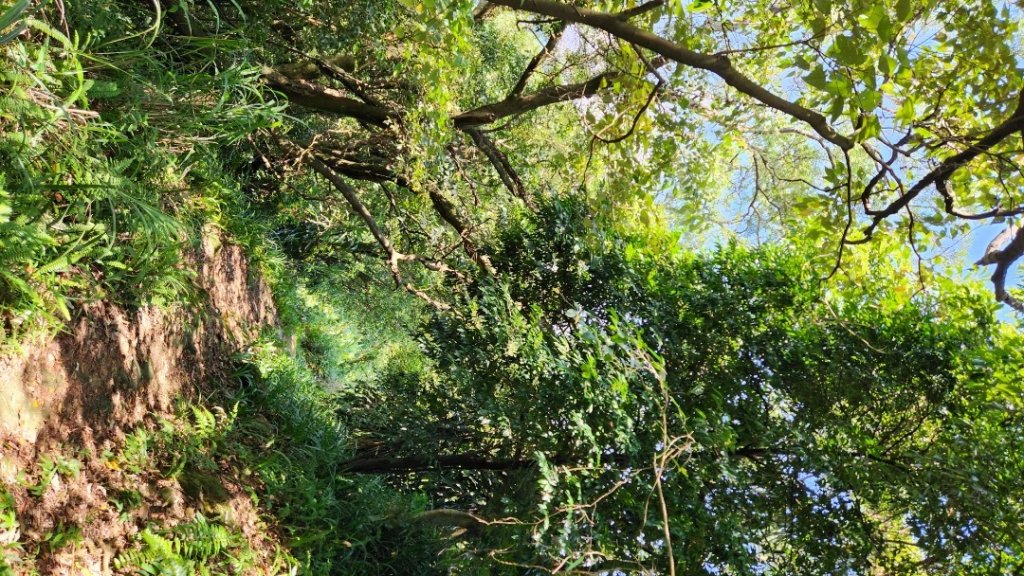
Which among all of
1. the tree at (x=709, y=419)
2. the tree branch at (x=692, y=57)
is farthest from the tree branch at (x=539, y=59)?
the tree branch at (x=692, y=57)

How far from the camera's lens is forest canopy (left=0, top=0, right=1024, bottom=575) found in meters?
2.82

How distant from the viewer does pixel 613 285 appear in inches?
196

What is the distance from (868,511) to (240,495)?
384cm

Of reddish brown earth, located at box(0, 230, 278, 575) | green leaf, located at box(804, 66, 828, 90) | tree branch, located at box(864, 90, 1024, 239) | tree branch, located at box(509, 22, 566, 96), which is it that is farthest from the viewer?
tree branch, located at box(509, 22, 566, 96)

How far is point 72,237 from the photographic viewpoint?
2.74m

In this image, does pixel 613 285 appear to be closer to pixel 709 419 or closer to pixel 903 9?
pixel 709 419

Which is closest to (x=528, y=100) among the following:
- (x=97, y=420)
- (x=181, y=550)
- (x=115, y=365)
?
(x=115, y=365)

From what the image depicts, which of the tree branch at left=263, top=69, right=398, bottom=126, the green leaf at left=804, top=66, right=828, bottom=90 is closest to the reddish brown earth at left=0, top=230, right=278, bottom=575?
the tree branch at left=263, top=69, right=398, bottom=126

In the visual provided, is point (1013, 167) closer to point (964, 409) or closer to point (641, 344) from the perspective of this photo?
point (964, 409)

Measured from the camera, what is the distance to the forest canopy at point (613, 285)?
9.24ft

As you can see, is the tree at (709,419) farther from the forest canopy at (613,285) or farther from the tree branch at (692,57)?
the tree branch at (692,57)

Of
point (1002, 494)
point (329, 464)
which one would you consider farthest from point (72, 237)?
point (1002, 494)

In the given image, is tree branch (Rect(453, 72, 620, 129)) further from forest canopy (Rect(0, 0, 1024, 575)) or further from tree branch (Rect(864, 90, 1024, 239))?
tree branch (Rect(864, 90, 1024, 239))

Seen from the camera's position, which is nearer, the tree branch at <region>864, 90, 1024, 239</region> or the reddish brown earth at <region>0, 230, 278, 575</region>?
the tree branch at <region>864, 90, 1024, 239</region>
